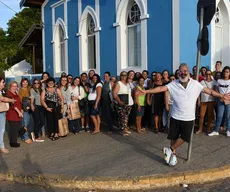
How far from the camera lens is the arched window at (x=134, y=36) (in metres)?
10.5

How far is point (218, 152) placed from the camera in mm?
6078

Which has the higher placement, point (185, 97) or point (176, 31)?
point (176, 31)

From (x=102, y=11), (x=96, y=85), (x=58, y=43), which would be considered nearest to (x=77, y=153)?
(x=96, y=85)

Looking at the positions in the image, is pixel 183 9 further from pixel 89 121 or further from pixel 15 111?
pixel 15 111

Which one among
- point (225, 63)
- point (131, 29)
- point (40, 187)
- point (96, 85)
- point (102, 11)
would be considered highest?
point (102, 11)

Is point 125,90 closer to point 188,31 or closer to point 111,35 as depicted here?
point 188,31

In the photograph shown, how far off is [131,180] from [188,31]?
18.5 feet

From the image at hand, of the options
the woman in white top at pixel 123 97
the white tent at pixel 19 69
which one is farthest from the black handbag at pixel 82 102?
the white tent at pixel 19 69

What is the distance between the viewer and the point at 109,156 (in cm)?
614

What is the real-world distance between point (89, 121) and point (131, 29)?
12.6ft

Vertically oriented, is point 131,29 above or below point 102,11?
below

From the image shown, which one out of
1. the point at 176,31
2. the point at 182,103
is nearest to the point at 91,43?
the point at 176,31

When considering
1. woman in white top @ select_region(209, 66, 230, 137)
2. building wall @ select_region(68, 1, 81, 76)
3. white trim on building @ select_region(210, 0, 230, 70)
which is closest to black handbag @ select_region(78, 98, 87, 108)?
woman in white top @ select_region(209, 66, 230, 137)

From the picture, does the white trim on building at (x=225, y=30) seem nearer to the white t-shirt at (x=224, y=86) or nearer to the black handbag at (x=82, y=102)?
the white t-shirt at (x=224, y=86)
